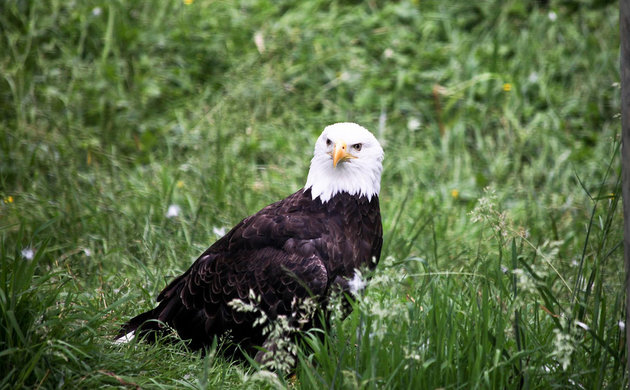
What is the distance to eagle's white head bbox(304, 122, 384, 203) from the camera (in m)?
3.72

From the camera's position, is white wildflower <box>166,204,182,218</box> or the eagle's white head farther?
white wildflower <box>166,204,182,218</box>

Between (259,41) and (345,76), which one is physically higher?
(259,41)

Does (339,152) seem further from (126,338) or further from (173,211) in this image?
(173,211)

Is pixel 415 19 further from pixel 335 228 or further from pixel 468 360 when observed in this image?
pixel 468 360

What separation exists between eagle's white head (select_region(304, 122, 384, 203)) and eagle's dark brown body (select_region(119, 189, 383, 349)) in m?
0.05

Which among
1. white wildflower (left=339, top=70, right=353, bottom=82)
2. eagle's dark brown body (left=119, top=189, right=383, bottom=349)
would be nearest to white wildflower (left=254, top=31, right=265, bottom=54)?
white wildflower (left=339, top=70, right=353, bottom=82)

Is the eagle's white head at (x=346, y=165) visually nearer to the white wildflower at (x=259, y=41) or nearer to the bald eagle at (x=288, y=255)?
the bald eagle at (x=288, y=255)

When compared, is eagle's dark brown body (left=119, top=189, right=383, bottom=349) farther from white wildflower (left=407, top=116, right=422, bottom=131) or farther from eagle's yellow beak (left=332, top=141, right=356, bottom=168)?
white wildflower (left=407, top=116, right=422, bottom=131)

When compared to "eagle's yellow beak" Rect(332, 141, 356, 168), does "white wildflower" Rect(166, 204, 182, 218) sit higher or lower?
lower

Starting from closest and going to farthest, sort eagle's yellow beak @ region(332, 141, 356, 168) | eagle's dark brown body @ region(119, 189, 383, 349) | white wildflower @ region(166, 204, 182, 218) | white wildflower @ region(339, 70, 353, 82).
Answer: eagle's dark brown body @ region(119, 189, 383, 349), eagle's yellow beak @ region(332, 141, 356, 168), white wildflower @ region(166, 204, 182, 218), white wildflower @ region(339, 70, 353, 82)

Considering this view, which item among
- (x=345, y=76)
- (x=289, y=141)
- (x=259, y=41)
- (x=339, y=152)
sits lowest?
(x=289, y=141)

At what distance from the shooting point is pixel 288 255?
11.5 feet

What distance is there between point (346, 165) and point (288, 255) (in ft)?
1.83

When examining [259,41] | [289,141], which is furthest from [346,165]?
[259,41]
